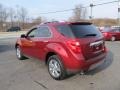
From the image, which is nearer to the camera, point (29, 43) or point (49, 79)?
point (49, 79)

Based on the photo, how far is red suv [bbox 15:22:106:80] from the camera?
5664 millimetres

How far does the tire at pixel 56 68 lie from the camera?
6003 mm

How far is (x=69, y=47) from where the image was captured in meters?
5.71

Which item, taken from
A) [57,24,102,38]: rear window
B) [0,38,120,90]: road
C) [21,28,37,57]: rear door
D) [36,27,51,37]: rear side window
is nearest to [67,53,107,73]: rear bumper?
[0,38,120,90]: road

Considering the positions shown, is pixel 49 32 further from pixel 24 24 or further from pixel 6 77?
pixel 24 24

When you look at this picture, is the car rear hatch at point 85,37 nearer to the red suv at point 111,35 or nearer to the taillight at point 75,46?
the taillight at point 75,46

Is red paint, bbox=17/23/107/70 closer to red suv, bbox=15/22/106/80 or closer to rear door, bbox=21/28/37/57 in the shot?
red suv, bbox=15/22/106/80

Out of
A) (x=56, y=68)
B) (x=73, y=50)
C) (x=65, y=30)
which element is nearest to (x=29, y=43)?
(x=56, y=68)

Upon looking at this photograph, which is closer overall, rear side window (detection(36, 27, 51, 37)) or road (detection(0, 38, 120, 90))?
road (detection(0, 38, 120, 90))

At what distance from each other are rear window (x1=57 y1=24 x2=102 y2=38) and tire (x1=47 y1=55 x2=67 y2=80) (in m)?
0.80

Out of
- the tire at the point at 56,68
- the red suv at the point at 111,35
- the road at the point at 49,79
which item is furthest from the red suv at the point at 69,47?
the red suv at the point at 111,35

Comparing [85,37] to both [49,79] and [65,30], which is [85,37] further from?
[49,79]

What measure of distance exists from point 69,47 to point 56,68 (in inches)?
36.1

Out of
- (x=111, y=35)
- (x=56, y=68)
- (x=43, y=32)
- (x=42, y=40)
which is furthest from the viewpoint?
(x=111, y=35)
